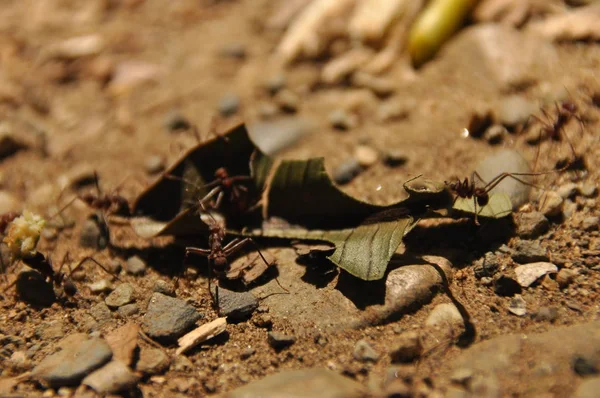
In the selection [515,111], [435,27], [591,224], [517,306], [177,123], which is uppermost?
[435,27]

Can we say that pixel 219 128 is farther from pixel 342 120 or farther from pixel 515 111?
pixel 515 111

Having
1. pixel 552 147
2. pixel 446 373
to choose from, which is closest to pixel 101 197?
pixel 446 373

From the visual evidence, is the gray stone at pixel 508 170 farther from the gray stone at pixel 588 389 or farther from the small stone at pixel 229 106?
the small stone at pixel 229 106

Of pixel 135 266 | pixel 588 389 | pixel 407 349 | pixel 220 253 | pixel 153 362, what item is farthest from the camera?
pixel 135 266

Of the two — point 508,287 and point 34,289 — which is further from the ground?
point 34,289

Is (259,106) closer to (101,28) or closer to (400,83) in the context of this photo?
(400,83)

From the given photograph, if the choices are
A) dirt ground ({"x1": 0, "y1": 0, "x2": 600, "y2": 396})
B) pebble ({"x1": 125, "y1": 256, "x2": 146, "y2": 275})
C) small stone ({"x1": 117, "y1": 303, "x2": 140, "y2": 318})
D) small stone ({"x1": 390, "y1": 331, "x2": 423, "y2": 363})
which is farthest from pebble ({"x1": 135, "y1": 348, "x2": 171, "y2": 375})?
small stone ({"x1": 390, "y1": 331, "x2": 423, "y2": 363})

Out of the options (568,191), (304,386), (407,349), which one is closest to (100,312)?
(304,386)
